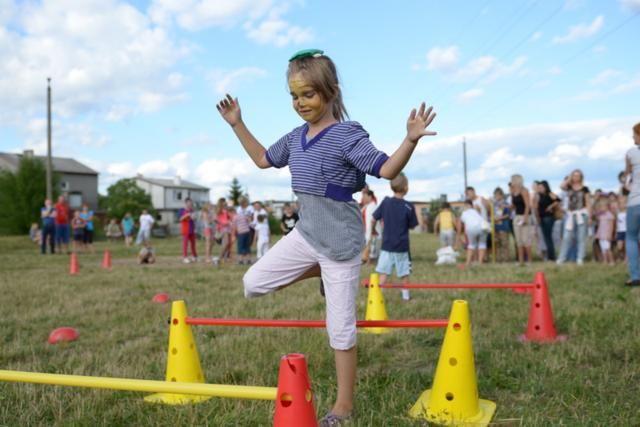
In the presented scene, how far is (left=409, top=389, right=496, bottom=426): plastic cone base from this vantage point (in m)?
3.12

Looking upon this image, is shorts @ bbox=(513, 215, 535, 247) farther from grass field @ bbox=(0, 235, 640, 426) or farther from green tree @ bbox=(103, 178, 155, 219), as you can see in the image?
green tree @ bbox=(103, 178, 155, 219)

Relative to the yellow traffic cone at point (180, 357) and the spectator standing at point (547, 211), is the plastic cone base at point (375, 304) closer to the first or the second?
the yellow traffic cone at point (180, 357)

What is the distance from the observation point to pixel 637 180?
7141 mm

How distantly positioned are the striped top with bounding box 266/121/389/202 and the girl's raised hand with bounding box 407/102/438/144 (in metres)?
0.21

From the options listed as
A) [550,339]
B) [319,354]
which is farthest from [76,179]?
[550,339]

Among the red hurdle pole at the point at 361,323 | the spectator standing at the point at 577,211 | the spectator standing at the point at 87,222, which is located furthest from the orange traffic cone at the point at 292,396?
the spectator standing at the point at 87,222

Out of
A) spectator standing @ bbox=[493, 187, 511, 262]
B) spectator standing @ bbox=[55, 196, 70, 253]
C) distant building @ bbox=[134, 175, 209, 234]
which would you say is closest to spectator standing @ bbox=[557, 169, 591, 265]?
spectator standing @ bbox=[493, 187, 511, 262]

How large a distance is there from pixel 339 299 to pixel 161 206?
92.6 meters

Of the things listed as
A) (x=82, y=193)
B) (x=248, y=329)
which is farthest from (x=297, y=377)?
(x=82, y=193)

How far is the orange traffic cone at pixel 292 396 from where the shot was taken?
231 centimetres

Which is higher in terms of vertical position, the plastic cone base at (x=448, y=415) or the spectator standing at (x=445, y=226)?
the spectator standing at (x=445, y=226)

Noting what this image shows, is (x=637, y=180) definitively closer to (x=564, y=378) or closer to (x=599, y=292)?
(x=599, y=292)

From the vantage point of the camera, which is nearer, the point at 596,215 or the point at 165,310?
the point at 165,310

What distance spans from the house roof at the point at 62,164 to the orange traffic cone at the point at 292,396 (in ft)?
225
